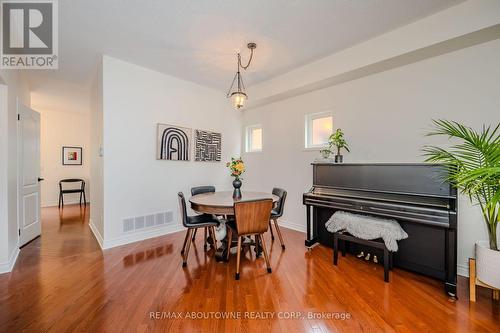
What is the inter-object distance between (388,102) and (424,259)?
6.60ft

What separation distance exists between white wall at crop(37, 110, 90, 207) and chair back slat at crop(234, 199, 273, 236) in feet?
21.3

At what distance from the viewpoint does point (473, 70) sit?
2320mm

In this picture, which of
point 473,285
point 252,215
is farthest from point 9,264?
point 473,285

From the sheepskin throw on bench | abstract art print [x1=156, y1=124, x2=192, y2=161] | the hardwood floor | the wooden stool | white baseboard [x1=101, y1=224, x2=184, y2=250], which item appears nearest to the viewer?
the hardwood floor

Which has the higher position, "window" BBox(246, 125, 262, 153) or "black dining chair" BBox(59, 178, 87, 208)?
"window" BBox(246, 125, 262, 153)

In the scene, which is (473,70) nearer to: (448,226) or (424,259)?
(448,226)

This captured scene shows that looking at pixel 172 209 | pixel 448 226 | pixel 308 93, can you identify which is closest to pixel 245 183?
pixel 172 209

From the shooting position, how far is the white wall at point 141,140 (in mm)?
3129

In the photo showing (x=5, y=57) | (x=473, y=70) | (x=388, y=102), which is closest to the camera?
(x=473, y=70)

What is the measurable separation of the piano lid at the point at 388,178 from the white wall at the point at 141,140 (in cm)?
245

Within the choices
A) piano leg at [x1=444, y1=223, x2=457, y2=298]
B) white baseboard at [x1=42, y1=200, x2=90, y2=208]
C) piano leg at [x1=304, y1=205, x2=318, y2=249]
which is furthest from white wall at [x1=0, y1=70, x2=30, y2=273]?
piano leg at [x1=444, y1=223, x2=457, y2=298]

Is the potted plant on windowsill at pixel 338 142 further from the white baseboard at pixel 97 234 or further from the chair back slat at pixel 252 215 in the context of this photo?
the white baseboard at pixel 97 234

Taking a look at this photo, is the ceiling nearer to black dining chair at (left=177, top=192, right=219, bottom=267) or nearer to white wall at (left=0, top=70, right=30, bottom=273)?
white wall at (left=0, top=70, right=30, bottom=273)

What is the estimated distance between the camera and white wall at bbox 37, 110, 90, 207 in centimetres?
603
